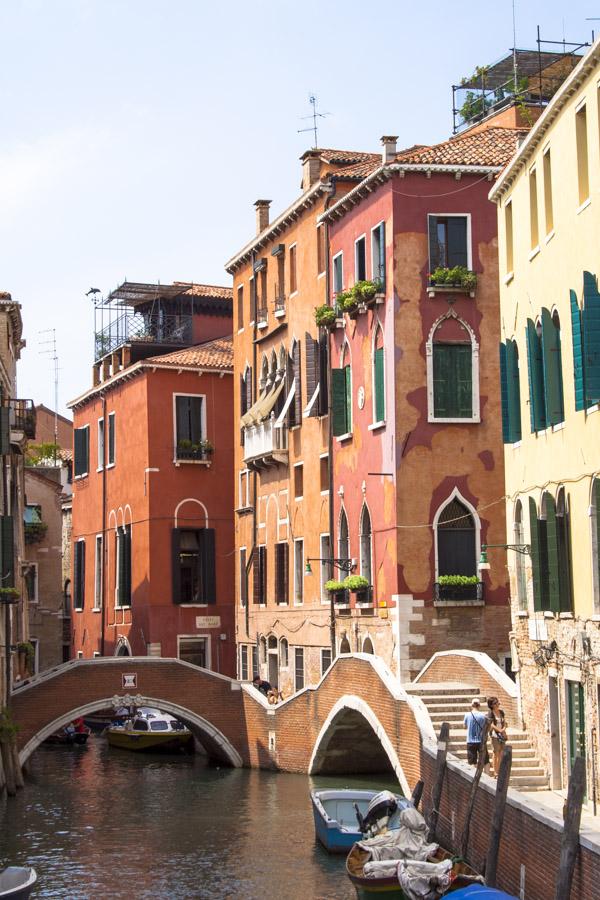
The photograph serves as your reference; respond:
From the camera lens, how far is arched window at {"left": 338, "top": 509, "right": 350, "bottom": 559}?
31750 mm

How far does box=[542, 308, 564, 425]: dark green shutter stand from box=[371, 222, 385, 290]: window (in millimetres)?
9206

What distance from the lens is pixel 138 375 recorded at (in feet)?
138

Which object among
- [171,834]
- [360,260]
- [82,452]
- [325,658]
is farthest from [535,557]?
[82,452]

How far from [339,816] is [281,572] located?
529 inches

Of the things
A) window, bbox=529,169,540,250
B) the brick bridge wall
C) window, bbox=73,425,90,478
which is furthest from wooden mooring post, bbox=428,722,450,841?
window, bbox=73,425,90,478

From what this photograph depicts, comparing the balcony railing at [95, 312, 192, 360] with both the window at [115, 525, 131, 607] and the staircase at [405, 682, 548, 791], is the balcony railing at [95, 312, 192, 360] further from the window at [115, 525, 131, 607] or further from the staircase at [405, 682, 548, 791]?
the staircase at [405, 682, 548, 791]

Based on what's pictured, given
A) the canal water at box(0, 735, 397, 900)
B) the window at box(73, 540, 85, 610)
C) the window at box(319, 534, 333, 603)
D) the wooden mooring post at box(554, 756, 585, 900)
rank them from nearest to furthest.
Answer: the wooden mooring post at box(554, 756, 585, 900), the canal water at box(0, 735, 397, 900), the window at box(319, 534, 333, 603), the window at box(73, 540, 85, 610)

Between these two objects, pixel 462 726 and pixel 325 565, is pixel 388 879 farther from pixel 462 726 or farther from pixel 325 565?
pixel 325 565

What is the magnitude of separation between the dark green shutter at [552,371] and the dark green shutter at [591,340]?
178 centimetres

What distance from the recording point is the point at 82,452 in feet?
158

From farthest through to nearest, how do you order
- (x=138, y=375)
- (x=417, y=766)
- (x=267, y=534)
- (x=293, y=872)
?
(x=138, y=375) < (x=267, y=534) < (x=417, y=766) < (x=293, y=872)

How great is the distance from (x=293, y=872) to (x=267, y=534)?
1643cm

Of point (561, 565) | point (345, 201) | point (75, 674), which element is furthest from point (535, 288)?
point (75, 674)

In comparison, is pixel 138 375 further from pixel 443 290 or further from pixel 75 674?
pixel 443 290
